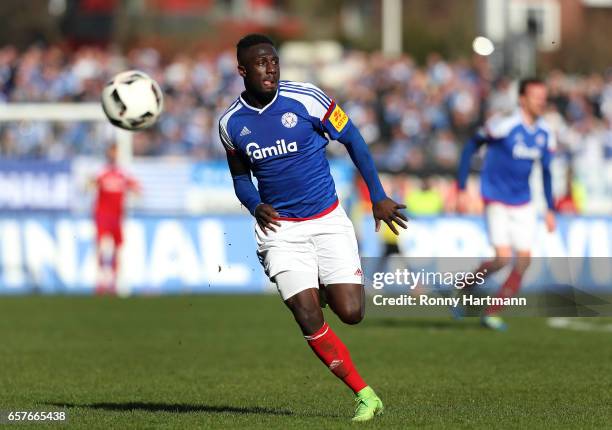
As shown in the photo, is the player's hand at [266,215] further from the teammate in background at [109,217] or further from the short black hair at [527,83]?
the teammate in background at [109,217]

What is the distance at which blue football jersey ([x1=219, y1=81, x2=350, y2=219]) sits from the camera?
890 centimetres

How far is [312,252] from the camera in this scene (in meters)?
9.00

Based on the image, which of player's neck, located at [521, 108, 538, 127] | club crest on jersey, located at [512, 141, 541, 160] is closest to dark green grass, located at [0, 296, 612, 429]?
club crest on jersey, located at [512, 141, 541, 160]

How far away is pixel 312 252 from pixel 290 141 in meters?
0.75

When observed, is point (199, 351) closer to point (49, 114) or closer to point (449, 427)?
point (449, 427)

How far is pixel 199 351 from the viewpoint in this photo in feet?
46.3

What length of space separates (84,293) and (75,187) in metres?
2.48

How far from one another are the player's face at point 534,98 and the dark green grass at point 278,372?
2.55 m

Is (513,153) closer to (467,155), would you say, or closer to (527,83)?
(467,155)

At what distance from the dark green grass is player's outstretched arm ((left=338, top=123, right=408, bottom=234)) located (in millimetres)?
1287

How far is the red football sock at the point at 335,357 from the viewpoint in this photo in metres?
8.84

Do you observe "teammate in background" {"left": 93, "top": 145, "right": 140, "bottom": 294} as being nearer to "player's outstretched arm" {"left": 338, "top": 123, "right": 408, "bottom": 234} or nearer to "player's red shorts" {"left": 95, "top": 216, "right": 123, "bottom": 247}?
"player's red shorts" {"left": 95, "top": 216, "right": 123, "bottom": 247}

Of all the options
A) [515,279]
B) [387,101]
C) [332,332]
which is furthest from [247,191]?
[387,101]

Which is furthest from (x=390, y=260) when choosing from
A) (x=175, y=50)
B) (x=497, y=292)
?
(x=175, y=50)
